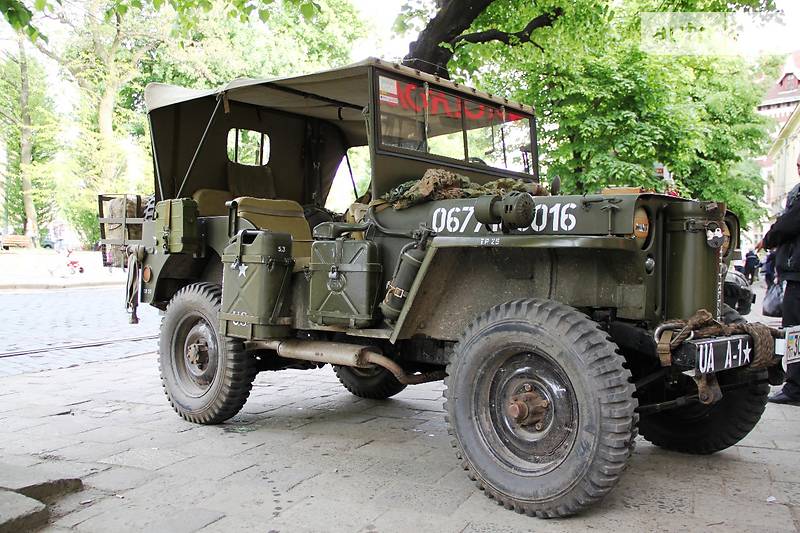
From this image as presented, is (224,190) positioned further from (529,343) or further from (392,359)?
(529,343)

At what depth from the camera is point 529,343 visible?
3.45m

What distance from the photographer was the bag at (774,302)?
625 cm

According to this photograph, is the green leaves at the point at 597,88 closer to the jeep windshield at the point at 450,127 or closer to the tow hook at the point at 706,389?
the jeep windshield at the point at 450,127

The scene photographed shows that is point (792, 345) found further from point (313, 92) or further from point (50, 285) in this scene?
point (50, 285)

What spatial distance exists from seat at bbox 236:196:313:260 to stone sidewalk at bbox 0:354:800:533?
1386 millimetres

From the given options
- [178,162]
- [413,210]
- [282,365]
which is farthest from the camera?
[178,162]

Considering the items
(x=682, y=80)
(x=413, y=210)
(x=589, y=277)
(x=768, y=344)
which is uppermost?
(x=682, y=80)

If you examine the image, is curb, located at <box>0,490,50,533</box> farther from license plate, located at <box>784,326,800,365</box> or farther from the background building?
the background building

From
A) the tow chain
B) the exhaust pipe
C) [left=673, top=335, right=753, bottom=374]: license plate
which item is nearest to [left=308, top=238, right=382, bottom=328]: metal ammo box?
the exhaust pipe

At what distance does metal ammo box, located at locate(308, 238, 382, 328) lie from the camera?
14.1 feet

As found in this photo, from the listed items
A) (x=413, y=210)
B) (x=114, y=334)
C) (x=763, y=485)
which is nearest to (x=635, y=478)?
(x=763, y=485)

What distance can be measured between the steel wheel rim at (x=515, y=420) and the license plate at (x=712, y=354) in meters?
0.55

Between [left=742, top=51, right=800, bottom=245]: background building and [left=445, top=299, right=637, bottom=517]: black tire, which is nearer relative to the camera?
[left=445, top=299, right=637, bottom=517]: black tire

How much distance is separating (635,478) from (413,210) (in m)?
2.05
